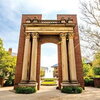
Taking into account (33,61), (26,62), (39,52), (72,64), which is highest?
(39,52)

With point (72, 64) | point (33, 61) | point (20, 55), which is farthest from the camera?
point (20, 55)

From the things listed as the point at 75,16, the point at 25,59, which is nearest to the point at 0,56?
the point at 25,59

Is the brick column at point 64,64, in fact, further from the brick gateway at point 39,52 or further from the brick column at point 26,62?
the brick column at point 26,62

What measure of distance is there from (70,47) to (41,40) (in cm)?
489

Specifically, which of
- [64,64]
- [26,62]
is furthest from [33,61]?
[64,64]

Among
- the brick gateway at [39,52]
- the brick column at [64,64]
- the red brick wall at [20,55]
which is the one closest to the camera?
the brick column at [64,64]

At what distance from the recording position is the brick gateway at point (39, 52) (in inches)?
500

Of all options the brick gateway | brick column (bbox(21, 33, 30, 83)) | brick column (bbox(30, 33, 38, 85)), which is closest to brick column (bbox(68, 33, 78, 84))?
the brick gateway

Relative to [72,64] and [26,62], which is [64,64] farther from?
[26,62]

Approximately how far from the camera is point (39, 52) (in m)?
15.8

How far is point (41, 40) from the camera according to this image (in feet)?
53.0

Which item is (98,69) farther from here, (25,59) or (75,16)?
(25,59)

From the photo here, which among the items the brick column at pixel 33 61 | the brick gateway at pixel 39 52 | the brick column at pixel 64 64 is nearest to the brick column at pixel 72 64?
the brick gateway at pixel 39 52

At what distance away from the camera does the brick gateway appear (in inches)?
500
